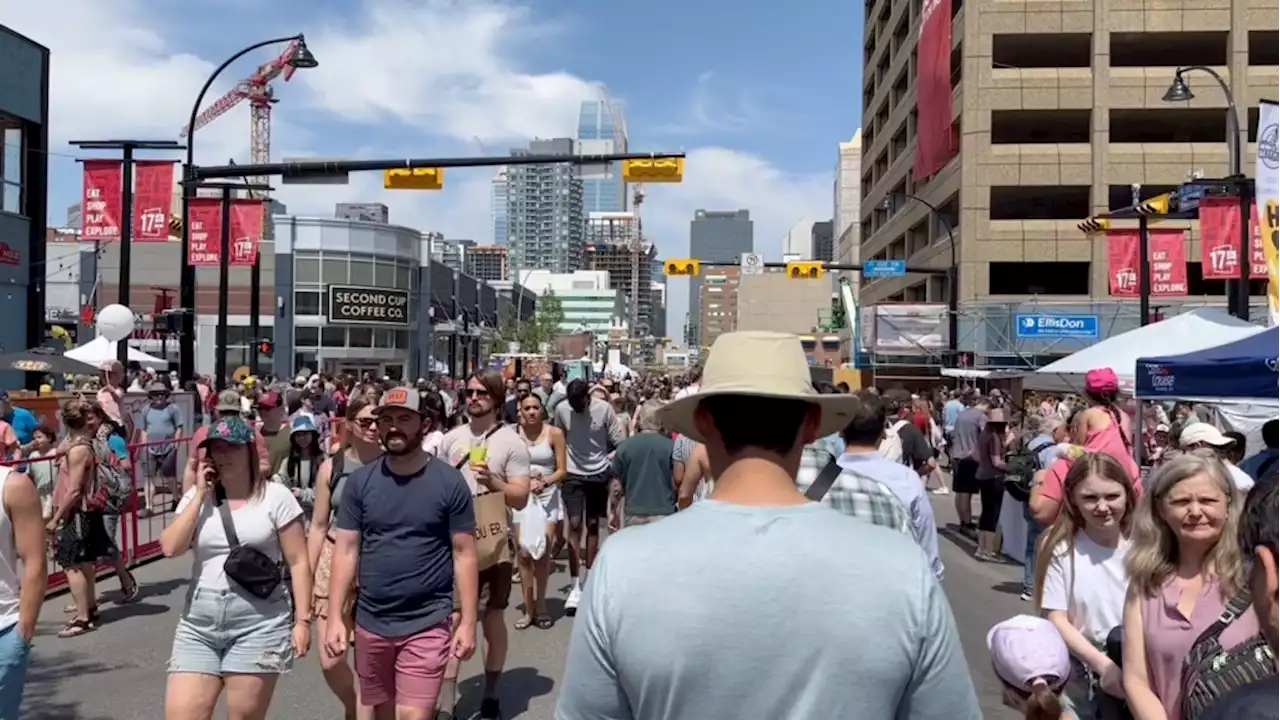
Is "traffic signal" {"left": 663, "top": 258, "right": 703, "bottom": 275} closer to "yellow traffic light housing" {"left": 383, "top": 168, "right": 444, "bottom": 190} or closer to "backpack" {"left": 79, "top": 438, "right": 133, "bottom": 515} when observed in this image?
"yellow traffic light housing" {"left": 383, "top": 168, "right": 444, "bottom": 190}

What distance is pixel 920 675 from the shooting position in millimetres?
1831

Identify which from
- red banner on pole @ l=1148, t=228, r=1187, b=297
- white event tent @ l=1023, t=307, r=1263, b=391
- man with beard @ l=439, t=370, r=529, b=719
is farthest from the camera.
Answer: red banner on pole @ l=1148, t=228, r=1187, b=297

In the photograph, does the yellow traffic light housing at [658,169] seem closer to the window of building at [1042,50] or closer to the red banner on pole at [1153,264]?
the red banner on pole at [1153,264]

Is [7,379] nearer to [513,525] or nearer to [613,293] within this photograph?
[513,525]

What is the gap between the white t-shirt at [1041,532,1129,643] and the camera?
390 cm

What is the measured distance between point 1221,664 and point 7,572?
412 cm

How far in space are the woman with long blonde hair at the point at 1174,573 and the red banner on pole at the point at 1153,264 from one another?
2570 centimetres

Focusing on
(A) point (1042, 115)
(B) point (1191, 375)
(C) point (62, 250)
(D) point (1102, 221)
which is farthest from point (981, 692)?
(C) point (62, 250)

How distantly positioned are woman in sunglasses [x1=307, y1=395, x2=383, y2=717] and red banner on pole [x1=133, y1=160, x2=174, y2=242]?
47.1ft

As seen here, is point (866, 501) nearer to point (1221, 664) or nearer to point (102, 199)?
point (1221, 664)

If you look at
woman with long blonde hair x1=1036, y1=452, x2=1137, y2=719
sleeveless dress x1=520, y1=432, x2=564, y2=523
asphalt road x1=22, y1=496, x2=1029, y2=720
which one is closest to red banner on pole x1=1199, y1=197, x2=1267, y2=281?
asphalt road x1=22, y1=496, x2=1029, y2=720

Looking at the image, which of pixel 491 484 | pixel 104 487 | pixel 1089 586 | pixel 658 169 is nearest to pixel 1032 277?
pixel 658 169

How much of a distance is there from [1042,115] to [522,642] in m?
40.3

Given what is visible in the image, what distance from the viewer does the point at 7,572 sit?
13.1 ft
